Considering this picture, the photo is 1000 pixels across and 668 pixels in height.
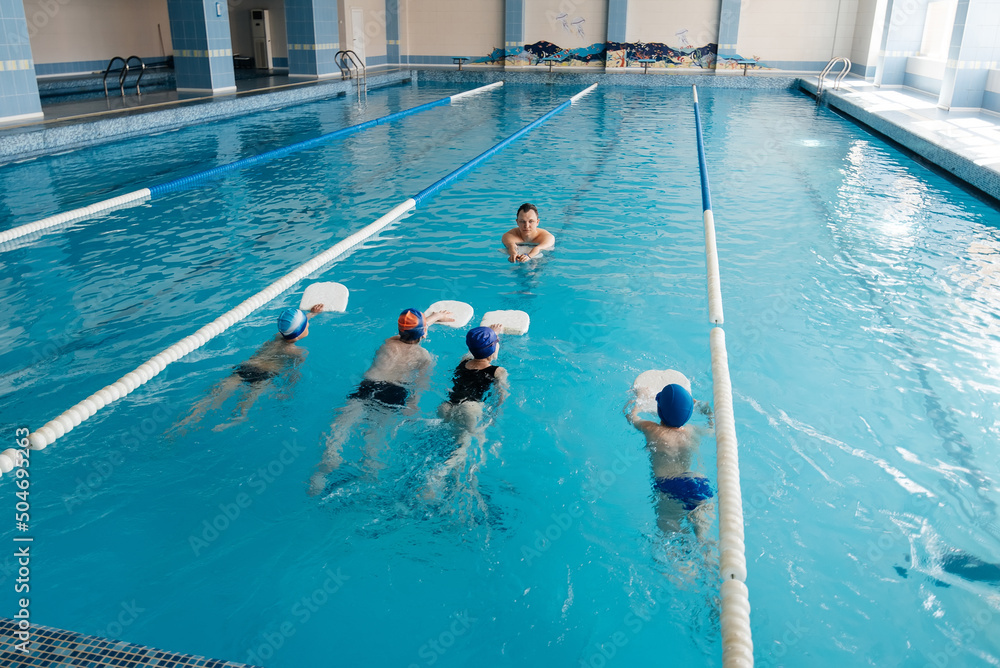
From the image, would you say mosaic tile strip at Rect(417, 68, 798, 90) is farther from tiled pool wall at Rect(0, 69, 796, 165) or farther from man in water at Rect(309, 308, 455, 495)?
man in water at Rect(309, 308, 455, 495)

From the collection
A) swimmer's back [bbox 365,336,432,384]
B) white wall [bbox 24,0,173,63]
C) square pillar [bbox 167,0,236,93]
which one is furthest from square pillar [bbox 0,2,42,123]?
swimmer's back [bbox 365,336,432,384]

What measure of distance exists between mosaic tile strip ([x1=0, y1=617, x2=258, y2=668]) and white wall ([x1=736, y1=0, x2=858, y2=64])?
21735 millimetres

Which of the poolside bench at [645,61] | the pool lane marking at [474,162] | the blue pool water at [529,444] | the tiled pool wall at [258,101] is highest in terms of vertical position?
the poolside bench at [645,61]

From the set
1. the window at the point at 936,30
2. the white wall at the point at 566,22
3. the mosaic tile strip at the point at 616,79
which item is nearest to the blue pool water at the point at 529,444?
the window at the point at 936,30

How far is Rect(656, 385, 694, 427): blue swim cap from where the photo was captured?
2.91 m

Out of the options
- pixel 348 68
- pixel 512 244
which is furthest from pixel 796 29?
pixel 512 244

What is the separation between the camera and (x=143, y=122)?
10781mm

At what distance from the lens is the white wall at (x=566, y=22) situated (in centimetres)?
2078

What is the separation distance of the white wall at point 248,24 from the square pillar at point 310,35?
8.55 feet

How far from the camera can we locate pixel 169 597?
2441 mm

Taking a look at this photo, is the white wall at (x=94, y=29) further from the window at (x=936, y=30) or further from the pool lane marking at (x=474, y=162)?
the window at (x=936, y=30)

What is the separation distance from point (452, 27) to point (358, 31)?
3342 millimetres

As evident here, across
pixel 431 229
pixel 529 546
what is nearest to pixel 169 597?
pixel 529 546

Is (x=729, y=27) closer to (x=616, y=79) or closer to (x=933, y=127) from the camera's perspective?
(x=616, y=79)
